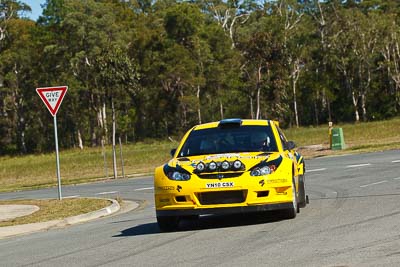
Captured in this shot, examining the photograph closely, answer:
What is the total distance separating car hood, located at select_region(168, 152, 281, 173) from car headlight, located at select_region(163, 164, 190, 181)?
6 cm

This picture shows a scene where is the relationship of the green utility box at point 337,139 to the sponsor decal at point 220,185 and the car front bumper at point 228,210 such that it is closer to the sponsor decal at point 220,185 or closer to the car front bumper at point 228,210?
the car front bumper at point 228,210

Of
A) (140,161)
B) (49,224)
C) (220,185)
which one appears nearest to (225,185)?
(220,185)

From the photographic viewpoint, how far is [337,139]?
140 feet

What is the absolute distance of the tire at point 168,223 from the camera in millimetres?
12352

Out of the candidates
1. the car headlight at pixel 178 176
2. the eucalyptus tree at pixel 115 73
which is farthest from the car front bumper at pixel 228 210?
the eucalyptus tree at pixel 115 73

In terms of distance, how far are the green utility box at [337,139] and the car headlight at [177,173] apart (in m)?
30.9

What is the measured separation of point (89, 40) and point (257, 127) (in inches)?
2573

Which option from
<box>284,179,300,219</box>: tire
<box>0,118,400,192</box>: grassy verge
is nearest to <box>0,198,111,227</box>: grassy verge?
<box>284,179,300,219</box>: tire

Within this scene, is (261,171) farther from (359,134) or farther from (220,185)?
(359,134)

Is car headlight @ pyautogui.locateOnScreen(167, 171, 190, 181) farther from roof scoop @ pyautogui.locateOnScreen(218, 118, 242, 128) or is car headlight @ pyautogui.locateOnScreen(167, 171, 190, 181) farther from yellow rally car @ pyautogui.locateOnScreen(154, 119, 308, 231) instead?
roof scoop @ pyautogui.locateOnScreen(218, 118, 242, 128)

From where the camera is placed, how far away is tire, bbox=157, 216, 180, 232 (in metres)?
12.4

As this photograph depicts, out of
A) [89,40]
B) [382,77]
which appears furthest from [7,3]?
[382,77]

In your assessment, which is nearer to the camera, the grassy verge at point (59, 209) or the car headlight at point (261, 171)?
the car headlight at point (261, 171)

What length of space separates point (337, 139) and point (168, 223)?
3106 cm
